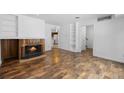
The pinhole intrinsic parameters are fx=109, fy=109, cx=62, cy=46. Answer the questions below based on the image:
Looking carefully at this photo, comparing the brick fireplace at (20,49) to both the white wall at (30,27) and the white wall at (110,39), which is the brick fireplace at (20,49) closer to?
the white wall at (30,27)

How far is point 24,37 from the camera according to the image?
576 cm

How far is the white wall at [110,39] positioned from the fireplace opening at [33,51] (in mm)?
3456

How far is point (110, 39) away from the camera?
5.79m

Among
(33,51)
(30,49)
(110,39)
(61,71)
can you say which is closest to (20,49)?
(30,49)

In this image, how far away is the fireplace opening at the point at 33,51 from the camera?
5.69 meters

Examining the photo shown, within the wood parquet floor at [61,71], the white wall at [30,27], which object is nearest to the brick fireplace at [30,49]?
the white wall at [30,27]

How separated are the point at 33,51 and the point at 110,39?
4.23 meters

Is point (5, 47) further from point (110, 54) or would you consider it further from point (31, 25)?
point (110, 54)

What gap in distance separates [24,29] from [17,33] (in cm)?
47

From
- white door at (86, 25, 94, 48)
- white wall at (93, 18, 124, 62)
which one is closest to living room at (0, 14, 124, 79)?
white wall at (93, 18, 124, 62)

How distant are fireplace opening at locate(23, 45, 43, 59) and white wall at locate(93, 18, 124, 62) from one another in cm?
346

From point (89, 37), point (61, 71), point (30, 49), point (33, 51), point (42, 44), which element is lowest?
point (61, 71)

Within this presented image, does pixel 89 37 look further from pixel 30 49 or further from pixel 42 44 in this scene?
pixel 30 49
